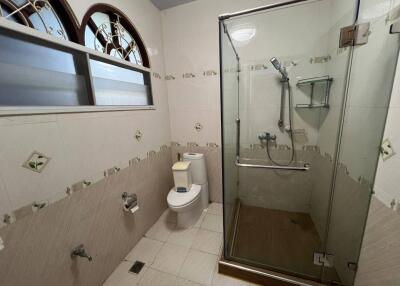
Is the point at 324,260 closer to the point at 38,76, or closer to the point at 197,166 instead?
the point at 197,166

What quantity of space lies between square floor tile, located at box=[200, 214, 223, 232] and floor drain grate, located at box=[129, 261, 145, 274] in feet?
2.34

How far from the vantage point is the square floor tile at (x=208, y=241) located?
1636 millimetres

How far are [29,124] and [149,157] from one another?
1.07 metres

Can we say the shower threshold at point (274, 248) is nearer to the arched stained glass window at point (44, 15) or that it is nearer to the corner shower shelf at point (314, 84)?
the corner shower shelf at point (314, 84)

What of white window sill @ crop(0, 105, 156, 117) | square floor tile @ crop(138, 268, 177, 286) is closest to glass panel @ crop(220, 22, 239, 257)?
square floor tile @ crop(138, 268, 177, 286)

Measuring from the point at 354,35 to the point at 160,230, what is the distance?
7.83 ft

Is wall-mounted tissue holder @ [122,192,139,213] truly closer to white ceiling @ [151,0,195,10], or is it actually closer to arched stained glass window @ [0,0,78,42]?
arched stained glass window @ [0,0,78,42]

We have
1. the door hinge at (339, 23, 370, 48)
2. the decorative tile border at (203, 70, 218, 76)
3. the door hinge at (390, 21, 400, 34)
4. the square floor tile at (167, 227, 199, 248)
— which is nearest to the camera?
the door hinge at (390, 21, 400, 34)

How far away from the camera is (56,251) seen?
104 cm

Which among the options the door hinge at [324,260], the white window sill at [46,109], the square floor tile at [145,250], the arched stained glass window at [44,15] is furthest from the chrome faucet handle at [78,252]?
the door hinge at [324,260]

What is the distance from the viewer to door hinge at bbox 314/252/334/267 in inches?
50.6

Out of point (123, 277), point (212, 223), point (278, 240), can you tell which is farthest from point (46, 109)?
point (278, 240)

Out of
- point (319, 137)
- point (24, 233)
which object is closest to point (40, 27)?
point (24, 233)

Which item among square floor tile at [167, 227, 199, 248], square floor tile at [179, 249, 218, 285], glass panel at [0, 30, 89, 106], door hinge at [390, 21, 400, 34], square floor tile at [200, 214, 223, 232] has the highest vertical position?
door hinge at [390, 21, 400, 34]
